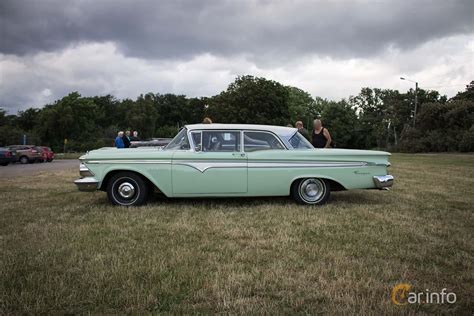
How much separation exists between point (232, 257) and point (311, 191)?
313 centimetres

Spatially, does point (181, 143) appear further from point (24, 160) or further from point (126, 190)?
point (24, 160)

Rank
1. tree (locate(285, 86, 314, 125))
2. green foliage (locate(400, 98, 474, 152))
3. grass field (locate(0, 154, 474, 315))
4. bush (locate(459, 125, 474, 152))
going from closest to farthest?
grass field (locate(0, 154, 474, 315)), bush (locate(459, 125, 474, 152)), green foliage (locate(400, 98, 474, 152)), tree (locate(285, 86, 314, 125))

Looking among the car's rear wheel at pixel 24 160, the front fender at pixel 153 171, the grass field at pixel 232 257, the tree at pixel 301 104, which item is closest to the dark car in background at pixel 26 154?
the car's rear wheel at pixel 24 160

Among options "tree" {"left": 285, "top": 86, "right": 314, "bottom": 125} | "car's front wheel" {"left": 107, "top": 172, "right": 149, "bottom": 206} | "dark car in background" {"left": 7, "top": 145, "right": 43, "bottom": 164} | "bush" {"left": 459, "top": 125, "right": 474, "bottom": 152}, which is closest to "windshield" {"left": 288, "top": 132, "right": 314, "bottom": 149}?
"car's front wheel" {"left": 107, "top": 172, "right": 149, "bottom": 206}

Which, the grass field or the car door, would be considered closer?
the grass field

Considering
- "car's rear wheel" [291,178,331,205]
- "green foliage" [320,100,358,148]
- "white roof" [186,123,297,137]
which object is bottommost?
"car's rear wheel" [291,178,331,205]

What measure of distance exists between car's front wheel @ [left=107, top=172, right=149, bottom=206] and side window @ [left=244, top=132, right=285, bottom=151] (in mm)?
1882

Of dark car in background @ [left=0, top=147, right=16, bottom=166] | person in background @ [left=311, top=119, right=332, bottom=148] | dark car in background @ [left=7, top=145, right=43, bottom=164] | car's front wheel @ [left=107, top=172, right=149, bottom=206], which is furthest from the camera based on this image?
dark car in background @ [left=7, top=145, right=43, bottom=164]

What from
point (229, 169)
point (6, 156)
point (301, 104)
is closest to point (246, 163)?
point (229, 169)

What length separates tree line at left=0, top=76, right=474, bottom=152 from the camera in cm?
4087

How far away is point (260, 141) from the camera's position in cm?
653

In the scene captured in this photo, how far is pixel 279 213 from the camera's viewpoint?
570cm

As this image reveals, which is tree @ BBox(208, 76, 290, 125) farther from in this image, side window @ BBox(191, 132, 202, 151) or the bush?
side window @ BBox(191, 132, 202, 151)

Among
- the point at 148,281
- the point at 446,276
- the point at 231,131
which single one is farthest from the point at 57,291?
the point at 231,131
